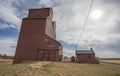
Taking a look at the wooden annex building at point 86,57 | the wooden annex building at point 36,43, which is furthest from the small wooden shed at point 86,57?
the wooden annex building at point 36,43

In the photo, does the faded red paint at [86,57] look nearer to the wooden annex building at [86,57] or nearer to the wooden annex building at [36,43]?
the wooden annex building at [86,57]

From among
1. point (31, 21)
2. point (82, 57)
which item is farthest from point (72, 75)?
point (82, 57)

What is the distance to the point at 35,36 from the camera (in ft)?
108

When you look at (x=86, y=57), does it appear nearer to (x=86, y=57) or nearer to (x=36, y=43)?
(x=86, y=57)

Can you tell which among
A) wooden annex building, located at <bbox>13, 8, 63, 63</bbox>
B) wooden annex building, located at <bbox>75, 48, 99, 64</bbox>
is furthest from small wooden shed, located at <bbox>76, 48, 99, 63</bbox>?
wooden annex building, located at <bbox>13, 8, 63, 63</bbox>

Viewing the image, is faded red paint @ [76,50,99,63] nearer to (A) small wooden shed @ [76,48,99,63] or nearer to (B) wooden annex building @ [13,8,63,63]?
(A) small wooden shed @ [76,48,99,63]

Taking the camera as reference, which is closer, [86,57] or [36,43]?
[36,43]

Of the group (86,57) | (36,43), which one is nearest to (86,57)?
(86,57)

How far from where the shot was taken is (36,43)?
32281 mm

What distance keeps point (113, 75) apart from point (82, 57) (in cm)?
2245

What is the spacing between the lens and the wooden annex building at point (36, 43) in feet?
101

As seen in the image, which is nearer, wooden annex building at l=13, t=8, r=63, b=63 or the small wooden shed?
wooden annex building at l=13, t=8, r=63, b=63

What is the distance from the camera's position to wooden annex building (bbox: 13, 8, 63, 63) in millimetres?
30773

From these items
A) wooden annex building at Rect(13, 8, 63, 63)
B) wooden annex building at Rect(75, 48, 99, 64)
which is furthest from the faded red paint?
wooden annex building at Rect(13, 8, 63, 63)
